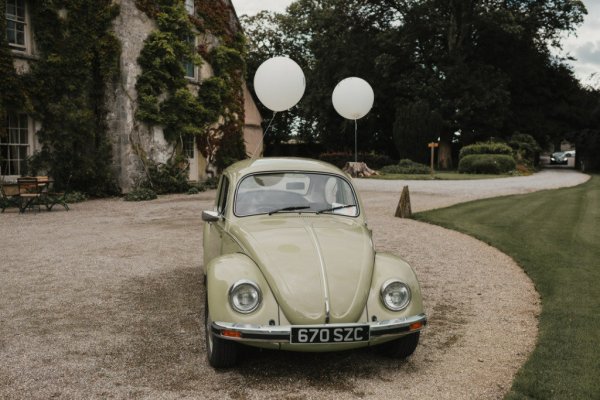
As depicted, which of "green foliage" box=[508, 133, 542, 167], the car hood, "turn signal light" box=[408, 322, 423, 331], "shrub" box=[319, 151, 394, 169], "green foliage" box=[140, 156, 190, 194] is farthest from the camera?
"shrub" box=[319, 151, 394, 169]

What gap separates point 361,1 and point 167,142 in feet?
66.3

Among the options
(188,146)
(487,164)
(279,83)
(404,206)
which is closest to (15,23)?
(188,146)

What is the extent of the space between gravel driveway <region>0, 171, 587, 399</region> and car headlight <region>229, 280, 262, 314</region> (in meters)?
0.57

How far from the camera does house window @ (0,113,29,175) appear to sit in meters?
15.2

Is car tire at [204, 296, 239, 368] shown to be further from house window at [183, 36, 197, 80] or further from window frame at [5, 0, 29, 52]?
house window at [183, 36, 197, 80]

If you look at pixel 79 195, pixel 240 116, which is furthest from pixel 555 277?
pixel 240 116

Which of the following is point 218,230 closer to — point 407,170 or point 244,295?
point 244,295

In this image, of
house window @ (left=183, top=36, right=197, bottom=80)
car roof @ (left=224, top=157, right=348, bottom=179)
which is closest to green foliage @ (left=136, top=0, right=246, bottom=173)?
house window @ (left=183, top=36, right=197, bottom=80)

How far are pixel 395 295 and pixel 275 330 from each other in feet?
3.11

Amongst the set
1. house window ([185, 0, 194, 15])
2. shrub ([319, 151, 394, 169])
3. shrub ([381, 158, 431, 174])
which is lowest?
shrub ([381, 158, 431, 174])

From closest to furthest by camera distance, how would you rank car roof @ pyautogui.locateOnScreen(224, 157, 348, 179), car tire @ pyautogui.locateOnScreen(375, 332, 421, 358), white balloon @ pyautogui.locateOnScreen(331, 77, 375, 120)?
car tire @ pyautogui.locateOnScreen(375, 332, 421, 358) → car roof @ pyautogui.locateOnScreen(224, 157, 348, 179) → white balloon @ pyautogui.locateOnScreen(331, 77, 375, 120)

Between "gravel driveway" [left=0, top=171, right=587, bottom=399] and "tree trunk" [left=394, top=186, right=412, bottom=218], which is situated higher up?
"tree trunk" [left=394, top=186, right=412, bottom=218]

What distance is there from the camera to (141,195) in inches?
638

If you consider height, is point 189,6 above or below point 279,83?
above
